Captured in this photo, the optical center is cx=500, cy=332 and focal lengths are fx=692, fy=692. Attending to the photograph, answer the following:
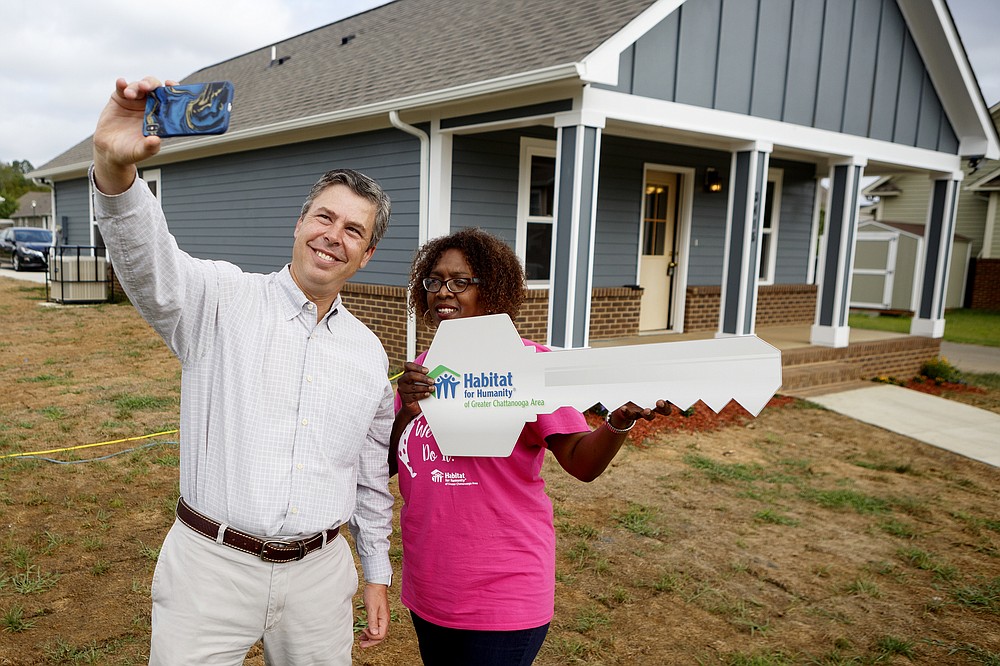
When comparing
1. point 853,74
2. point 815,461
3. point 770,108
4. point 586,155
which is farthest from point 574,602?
point 853,74

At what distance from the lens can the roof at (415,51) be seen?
22.0ft

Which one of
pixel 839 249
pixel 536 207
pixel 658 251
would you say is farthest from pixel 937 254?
pixel 536 207

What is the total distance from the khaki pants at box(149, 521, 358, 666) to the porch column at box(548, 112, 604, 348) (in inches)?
195

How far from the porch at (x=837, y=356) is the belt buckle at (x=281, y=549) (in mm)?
6687

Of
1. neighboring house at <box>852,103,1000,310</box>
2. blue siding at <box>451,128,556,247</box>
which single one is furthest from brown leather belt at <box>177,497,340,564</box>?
neighboring house at <box>852,103,1000,310</box>

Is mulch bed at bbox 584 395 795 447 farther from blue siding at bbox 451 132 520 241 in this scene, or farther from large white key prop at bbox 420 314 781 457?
large white key prop at bbox 420 314 781 457

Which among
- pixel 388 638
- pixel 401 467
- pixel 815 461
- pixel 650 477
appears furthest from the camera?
pixel 815 461

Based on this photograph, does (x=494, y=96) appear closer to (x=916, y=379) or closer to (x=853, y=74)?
(x=853, y=74)

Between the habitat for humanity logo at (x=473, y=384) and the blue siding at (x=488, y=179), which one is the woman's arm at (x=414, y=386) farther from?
the blue siding at (x=488, y=179)

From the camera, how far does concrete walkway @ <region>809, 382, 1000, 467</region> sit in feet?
21.5

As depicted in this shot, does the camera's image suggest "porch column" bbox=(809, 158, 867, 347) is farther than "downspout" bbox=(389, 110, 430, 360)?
Yes

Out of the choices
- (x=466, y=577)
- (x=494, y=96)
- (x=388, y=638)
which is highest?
(x=494, y=96)

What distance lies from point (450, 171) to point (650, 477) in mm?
→ 4025

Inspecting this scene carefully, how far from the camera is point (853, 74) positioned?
8672 millimetres
